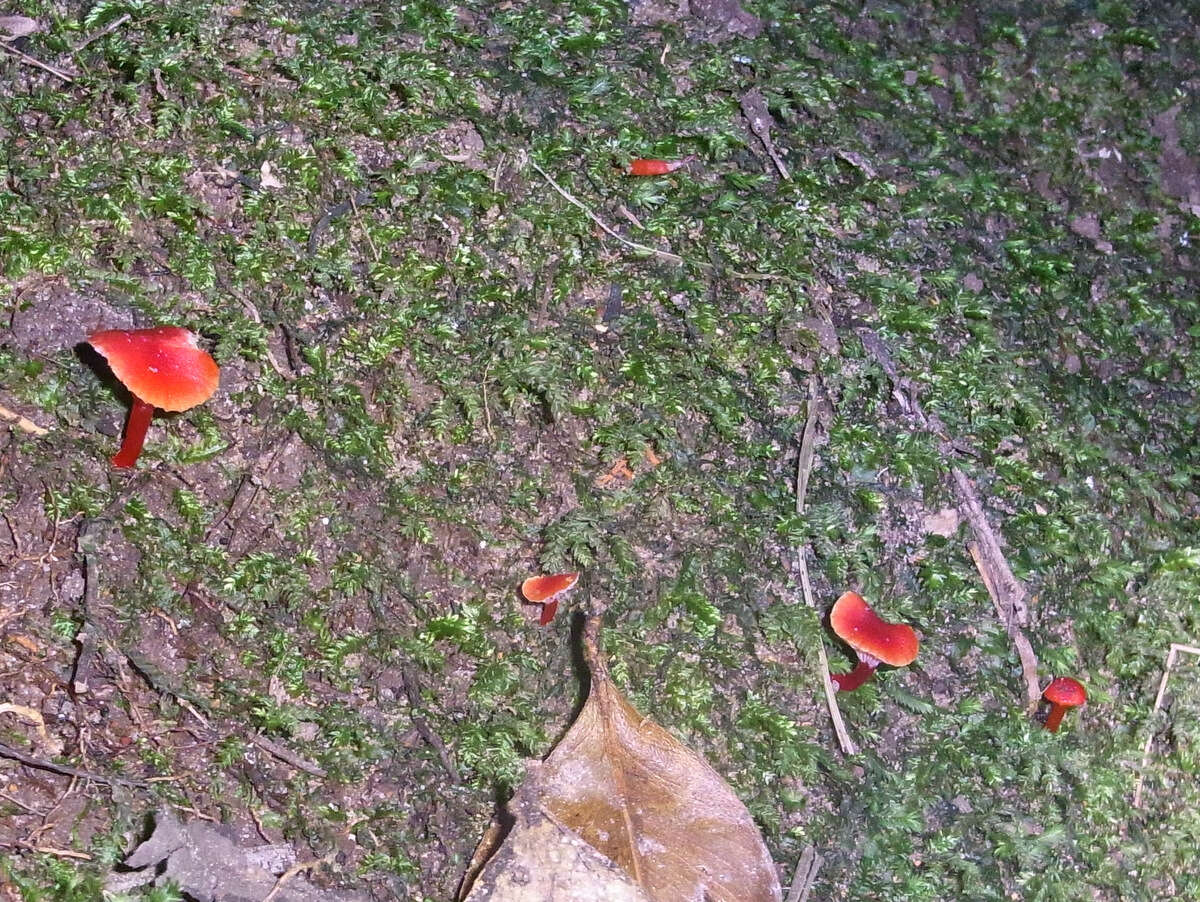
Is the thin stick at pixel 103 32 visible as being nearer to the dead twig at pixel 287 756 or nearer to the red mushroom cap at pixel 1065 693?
the dead twig at pixel 287 756

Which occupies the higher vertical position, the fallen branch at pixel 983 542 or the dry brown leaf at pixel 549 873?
the fallen branch at pixel 983 542

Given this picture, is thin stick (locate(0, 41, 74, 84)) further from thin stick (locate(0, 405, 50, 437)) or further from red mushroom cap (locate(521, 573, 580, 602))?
red mushroom cap (locate(521, 573, 580, 602))

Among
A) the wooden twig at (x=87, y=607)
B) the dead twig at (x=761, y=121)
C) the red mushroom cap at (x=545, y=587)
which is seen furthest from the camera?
the dead twig at (x=761, y=121)

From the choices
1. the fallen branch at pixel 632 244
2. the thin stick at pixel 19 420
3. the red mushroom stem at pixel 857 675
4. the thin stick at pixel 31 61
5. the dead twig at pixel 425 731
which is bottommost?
the dead twig at pixel 425 731

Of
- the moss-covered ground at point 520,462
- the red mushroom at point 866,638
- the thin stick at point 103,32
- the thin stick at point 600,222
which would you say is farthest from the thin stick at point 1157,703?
the thin stick at point 103,32

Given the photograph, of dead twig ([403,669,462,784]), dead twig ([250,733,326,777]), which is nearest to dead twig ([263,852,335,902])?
dead twig ([250,733,326,777])

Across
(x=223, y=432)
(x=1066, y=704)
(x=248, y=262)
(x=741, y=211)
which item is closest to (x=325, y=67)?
(x=248, y=262)
